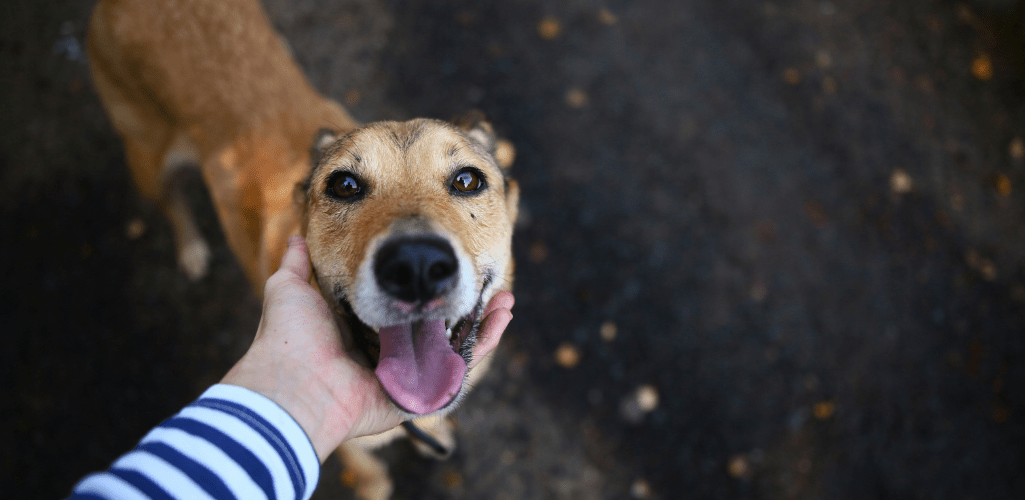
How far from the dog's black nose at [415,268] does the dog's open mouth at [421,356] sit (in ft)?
1.04

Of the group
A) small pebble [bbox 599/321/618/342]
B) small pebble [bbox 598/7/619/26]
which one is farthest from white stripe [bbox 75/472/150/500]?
small pebble [bbox 598/7/619/26]

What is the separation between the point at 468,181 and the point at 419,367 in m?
0.94

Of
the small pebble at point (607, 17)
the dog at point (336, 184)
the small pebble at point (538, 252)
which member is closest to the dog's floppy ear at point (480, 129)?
the dog at point (336, 184)

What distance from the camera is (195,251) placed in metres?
4.03

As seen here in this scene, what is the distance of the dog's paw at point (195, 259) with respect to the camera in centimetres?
402

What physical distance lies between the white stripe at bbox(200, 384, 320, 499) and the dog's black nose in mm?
572

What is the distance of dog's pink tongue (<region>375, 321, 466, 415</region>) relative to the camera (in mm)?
1906

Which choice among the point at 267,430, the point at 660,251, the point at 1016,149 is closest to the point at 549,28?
the point at 660,251

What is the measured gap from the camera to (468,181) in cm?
238

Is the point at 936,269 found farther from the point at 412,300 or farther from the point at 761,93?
the point at 412,300

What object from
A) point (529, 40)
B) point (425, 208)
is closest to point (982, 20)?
point (529, 40)

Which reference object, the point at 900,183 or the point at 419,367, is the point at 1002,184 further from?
the point at 419,367

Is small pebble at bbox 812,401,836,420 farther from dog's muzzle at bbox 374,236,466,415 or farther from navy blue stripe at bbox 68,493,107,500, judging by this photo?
navy blue stripe at bbox 68,493,107,500

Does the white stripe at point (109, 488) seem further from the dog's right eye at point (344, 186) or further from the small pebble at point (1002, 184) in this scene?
the small pebble at point (1002, 184)
